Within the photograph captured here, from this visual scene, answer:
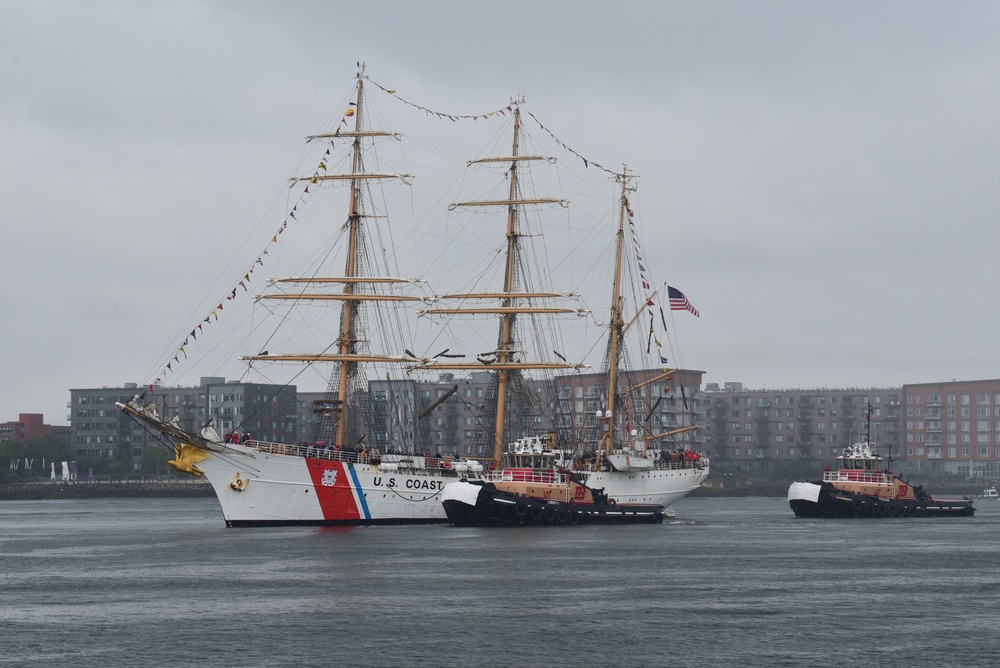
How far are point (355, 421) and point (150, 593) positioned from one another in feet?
167

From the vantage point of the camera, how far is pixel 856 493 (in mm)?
122625

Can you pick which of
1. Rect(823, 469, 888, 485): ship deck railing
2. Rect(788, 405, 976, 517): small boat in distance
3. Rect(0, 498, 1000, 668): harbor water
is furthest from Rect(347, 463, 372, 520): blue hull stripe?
Rect(823, 469, 888, 485): ship deck railing

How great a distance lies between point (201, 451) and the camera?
3789 inches

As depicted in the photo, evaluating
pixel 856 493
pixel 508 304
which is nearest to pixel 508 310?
pixel 508 304

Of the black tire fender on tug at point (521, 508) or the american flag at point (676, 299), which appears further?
the american flag at point (676, 299)

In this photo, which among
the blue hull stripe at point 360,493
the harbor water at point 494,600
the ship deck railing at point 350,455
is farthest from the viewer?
the blue hull stripe at point 360,493

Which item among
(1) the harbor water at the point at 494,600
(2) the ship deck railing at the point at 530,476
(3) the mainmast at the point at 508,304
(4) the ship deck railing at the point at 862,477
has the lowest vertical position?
(1) the harbor water at the point at 494,600

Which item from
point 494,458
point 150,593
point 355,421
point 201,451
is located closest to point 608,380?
point 494,458

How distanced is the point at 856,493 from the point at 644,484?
1862 cm

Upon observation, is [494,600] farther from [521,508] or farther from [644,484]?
[644,484]

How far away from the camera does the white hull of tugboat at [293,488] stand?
9644 centimetres

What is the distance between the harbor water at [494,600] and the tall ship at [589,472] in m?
3.97

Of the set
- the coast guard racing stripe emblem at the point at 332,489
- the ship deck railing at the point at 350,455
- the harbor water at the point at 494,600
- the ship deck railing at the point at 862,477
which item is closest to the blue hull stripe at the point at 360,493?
the coast guard racing stripe emblem at the point at 332,489

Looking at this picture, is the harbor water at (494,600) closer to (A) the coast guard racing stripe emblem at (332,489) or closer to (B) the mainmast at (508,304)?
(A) the coast guard racing stripe emblem at (332,489)
